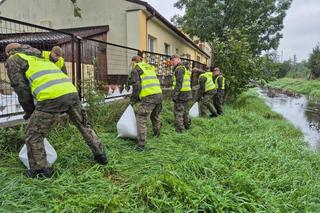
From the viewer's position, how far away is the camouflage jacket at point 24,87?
310 cm

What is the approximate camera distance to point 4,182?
3002 mm

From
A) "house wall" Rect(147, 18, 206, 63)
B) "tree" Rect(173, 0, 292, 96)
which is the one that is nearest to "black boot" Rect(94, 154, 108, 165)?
"house wall" Rect(147, 18, 206, 63)

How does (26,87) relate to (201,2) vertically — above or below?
below

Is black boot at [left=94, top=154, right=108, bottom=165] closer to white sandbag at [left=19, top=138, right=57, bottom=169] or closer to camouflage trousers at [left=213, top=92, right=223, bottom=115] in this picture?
white sandbag at [left=19, top=138, right=57, bottom=169]

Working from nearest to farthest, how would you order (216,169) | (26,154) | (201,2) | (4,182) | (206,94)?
(4,182), (26,154), (216,169), (206,94), (201,2)

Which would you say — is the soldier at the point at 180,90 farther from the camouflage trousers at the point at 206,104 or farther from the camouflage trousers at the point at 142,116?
the camouflage trousers at the point at 206,104

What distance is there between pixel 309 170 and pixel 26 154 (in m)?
4.60

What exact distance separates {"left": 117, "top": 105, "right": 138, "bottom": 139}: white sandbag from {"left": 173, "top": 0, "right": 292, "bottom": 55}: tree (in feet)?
45.0

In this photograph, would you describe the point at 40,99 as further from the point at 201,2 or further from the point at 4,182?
the point at 201,2

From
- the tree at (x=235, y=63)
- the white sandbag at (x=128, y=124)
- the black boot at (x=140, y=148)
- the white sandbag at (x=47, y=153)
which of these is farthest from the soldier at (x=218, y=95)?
the white sandbag at (x=47, y=153)

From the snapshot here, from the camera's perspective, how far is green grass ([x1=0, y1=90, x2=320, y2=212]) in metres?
2.80

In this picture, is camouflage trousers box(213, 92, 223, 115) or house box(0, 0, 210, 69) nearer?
A: camouflage trousers box(213, 92, 223, 115)

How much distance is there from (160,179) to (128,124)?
166 centimetres

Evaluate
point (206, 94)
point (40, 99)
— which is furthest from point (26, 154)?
point (206, 94)
